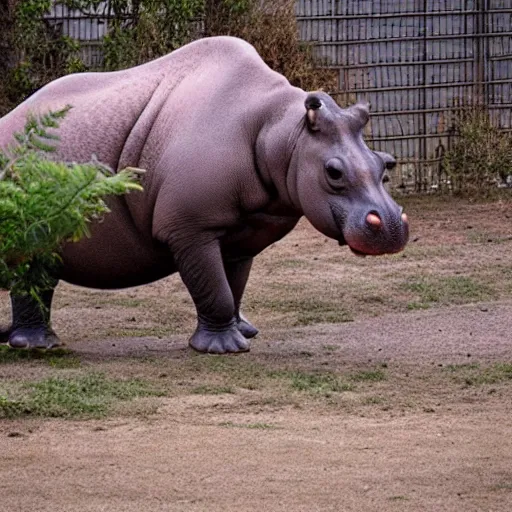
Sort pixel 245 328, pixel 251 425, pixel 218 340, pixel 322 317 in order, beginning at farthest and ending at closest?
pixel 322 317
pixel 245 328
pixel 218 340
pixel 251 425

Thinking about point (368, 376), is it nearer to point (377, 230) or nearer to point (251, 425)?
point (377, 230)

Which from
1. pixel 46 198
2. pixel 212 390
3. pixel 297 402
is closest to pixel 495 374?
pixel 297 402

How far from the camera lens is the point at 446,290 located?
9.78 metres

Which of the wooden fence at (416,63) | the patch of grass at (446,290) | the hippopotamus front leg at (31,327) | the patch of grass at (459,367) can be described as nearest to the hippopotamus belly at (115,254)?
the hippopotamus front leg at (31,327)

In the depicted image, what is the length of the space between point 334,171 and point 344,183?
0.08 metres

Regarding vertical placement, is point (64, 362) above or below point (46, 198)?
below

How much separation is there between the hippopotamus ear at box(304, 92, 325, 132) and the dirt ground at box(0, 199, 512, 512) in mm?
1219

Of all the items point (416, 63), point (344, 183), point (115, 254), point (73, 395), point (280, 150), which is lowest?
point (73, 395)

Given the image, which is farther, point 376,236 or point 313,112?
point 313,112

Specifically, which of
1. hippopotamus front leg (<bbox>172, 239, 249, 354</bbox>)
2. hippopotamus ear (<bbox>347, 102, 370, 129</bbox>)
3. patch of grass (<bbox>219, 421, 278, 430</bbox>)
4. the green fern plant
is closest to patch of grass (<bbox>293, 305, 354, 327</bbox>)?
hippopotamus front leg (<bbox>172, 239, 249, 354</bbox>)

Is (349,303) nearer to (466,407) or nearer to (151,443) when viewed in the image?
(466,407)

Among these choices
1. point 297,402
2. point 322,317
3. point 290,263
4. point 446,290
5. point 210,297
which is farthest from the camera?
point 290,263

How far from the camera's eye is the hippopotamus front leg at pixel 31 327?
26.0 ft

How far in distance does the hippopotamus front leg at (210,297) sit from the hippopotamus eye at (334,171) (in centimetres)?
71
